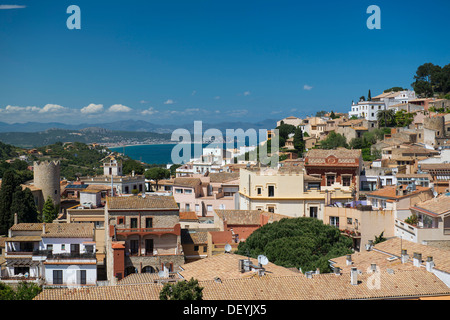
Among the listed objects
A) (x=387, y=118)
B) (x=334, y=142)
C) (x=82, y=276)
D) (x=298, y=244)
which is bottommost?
(x=82, y=276)

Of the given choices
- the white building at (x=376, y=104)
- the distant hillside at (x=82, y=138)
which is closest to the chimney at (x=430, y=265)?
the white building at (x=376, y=104)

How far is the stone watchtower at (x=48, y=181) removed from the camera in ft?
118

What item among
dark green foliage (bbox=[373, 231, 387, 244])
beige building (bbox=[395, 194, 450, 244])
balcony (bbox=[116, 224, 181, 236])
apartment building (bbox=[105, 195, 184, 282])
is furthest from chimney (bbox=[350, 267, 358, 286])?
balcony (bbox=[116, 224, 181, 236])

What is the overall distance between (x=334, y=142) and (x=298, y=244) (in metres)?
35.8

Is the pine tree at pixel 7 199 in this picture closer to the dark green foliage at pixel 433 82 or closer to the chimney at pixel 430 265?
the chimney at pixel 430 265

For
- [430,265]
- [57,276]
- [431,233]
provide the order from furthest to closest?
[57,276] → [431,233] → [430,265]

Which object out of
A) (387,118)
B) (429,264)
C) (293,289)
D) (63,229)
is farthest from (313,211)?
(387,118)

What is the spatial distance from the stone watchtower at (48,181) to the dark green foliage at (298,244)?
19678 millimetres

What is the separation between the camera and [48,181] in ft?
118

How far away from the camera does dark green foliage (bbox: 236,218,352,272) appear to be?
56.5 ft

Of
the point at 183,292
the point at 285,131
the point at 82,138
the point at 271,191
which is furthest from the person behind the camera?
the point at 82,138

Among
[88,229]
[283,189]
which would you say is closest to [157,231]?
[88,229]

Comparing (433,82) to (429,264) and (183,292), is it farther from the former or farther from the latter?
(183,292)

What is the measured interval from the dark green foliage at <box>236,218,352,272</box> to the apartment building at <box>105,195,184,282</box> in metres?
2.50
